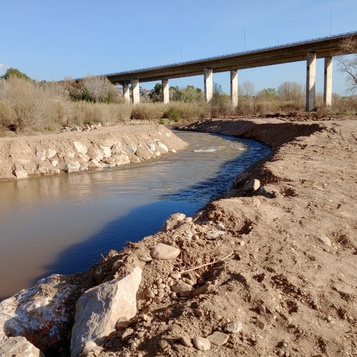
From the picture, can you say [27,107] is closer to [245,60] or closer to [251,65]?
[245,60]

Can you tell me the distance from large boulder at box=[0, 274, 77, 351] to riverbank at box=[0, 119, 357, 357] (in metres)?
0.02

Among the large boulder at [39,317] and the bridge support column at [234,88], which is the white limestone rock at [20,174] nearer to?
the large boulder at [39,317]

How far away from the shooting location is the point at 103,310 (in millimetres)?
3465

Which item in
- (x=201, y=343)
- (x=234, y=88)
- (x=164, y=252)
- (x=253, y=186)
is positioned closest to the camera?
(x=201, y=343)

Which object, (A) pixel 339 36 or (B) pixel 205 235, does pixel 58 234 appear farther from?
(A) pixel 339 36

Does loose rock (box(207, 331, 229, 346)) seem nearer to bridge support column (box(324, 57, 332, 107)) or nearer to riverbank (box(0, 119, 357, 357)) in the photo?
riverbank (box(0, 119, 357, 357))

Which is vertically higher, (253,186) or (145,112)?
(145,112)

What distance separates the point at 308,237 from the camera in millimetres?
4840

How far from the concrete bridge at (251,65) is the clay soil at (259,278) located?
108 ft

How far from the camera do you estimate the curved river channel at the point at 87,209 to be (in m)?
6.28

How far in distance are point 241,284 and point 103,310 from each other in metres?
1.31

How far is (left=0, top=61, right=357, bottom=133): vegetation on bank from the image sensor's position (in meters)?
19.7

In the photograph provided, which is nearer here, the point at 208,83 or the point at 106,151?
the point at 106,151

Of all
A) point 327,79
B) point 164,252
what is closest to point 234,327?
point 164,252
